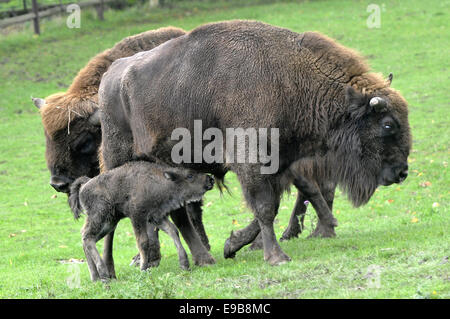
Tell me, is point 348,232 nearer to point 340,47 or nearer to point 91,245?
point 340,47

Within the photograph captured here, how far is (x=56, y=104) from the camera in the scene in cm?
989

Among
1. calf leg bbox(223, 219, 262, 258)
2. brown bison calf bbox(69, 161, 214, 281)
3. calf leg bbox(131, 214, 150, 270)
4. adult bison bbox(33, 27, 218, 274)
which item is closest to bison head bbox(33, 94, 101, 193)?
adult bison bbox(33, 27, 218, 274)

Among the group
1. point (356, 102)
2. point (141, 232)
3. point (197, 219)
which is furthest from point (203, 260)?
point (356, 102)

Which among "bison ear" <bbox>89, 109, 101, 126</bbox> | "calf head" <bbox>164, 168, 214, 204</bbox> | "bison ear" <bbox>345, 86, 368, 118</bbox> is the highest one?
"bison ear" <bbox>345, 86, 368, 118</bbox>

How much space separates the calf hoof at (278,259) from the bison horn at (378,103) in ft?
5.92

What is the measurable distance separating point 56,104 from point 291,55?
11.7 ft

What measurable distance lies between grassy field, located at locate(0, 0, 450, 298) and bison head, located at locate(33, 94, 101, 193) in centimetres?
135

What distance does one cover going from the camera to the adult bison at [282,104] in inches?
307

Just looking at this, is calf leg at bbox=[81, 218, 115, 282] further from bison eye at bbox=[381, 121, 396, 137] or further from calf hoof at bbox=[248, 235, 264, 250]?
bison eye at bbox=[381, 121, 396, 137]

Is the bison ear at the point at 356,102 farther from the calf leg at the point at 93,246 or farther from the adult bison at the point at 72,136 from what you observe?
the adult bison at the point at 72,136

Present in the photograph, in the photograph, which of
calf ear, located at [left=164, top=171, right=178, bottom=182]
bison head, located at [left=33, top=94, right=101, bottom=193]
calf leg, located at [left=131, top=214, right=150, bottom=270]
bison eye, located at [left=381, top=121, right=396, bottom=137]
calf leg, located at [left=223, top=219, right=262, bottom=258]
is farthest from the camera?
bison head, located at [left=33, top=94, right=101, bottom=193]

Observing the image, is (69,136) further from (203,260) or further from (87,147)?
(203,260)

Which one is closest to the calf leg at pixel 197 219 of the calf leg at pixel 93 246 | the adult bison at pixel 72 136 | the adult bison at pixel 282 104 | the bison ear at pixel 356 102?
the adult bison at pixel 72 136

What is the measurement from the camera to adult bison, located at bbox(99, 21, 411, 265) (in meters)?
7.79
